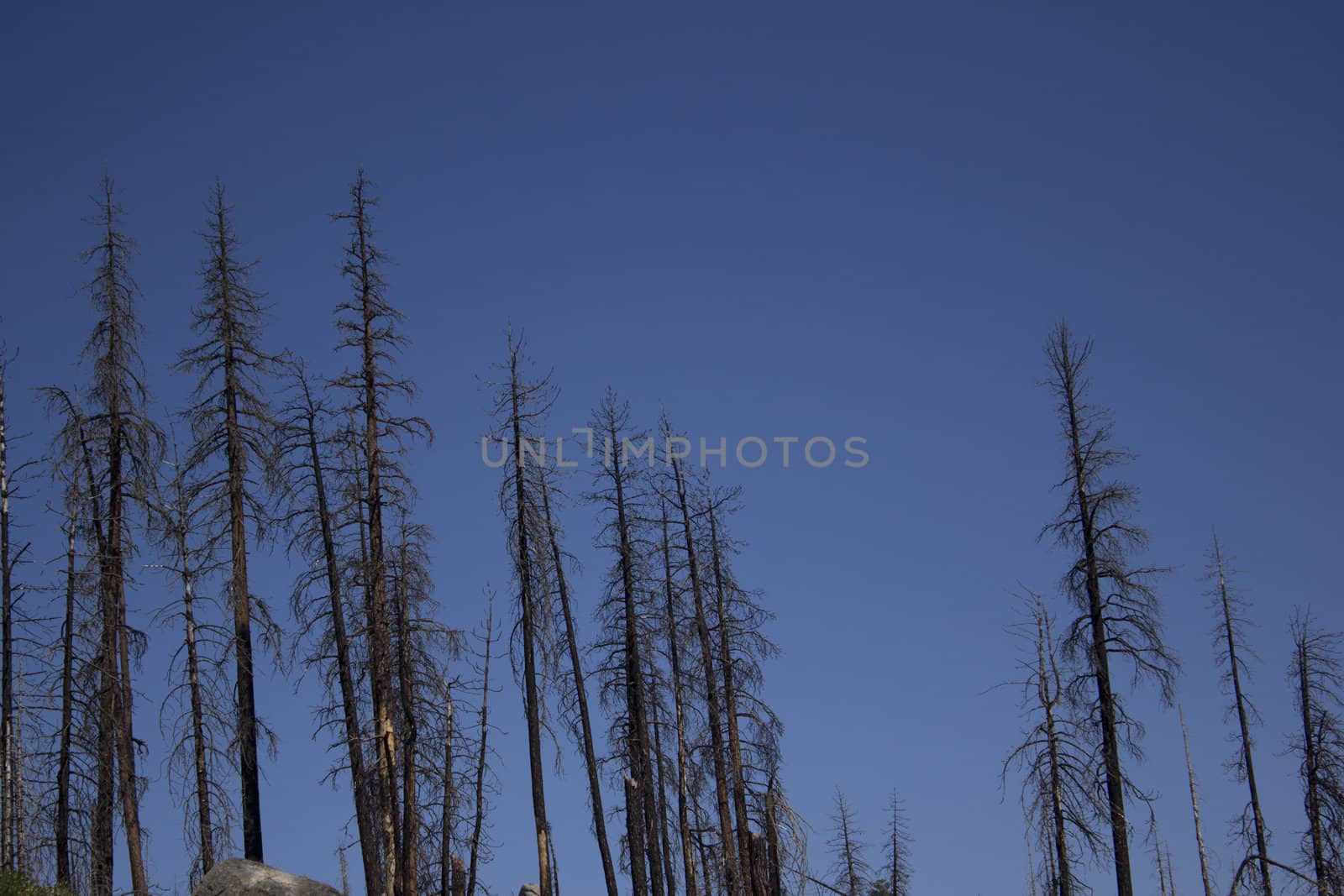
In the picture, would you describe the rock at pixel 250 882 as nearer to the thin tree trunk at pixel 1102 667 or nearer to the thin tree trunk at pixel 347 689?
the thin tree trunk at pixel 347 689

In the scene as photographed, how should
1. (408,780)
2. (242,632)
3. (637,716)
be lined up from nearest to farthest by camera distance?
(408,780)
(242,632)
(637,716)

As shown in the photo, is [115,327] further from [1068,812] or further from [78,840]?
[1068,812]

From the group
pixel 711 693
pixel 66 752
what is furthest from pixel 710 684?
pixel 66 752

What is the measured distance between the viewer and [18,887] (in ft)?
76.2

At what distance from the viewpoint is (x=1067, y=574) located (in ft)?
99.2

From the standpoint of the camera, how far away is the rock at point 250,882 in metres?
23.2

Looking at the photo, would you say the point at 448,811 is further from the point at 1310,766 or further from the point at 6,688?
the point at 1310,766

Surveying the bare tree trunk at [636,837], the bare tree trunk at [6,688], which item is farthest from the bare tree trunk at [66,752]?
the bare tree trunk at [636,837]

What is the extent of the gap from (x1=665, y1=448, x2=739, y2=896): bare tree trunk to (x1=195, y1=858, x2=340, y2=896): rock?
10026 millimetres

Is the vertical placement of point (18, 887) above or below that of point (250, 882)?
above

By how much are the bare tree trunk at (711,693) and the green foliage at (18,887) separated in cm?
1390

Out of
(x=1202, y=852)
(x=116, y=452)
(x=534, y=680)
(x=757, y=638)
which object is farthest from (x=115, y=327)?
(x=1202, y=852)

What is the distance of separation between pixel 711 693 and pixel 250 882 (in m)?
11.7

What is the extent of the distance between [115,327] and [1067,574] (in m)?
21.7
